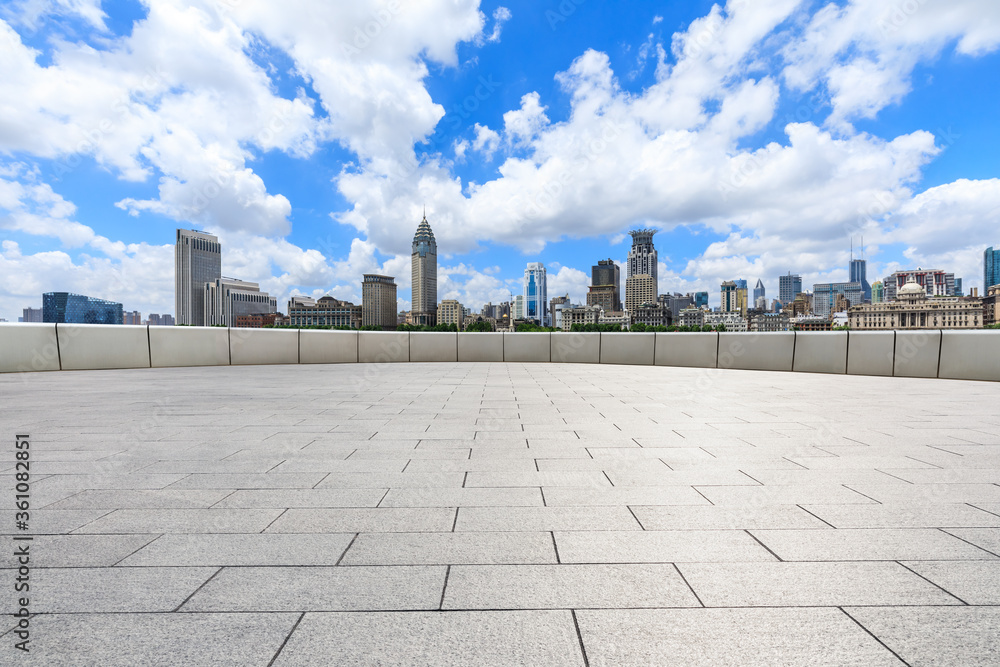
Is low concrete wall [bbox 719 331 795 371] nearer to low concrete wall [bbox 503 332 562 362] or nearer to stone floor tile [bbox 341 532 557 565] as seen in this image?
low concrete wall [bbox 503 332 562 362]

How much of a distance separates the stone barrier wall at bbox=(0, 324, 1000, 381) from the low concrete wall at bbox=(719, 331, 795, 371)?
3cm

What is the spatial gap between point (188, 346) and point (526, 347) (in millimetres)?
12699

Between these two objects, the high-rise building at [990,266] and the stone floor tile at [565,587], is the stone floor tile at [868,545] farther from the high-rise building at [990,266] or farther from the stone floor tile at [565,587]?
the high-rise building at [990,266]

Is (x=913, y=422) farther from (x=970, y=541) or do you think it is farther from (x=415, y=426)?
(x=415, y=426)

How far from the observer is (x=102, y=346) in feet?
50.8

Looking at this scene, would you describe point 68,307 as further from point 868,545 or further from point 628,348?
point 868,545

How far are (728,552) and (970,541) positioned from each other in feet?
6.03

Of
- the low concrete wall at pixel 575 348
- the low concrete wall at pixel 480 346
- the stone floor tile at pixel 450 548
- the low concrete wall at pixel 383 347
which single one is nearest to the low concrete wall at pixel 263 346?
the low concrete wall at pixel 383 347

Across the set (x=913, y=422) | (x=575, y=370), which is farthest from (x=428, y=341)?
(x=913, y=422)

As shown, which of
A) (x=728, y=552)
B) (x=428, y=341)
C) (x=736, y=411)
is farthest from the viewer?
(x=428, y=341)

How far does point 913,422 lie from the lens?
25.5 feet

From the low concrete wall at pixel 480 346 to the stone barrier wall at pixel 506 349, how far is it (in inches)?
1.7

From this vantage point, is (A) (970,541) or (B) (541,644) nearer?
(B) (541,644)

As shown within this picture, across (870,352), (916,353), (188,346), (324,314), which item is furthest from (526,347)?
(324,314)
